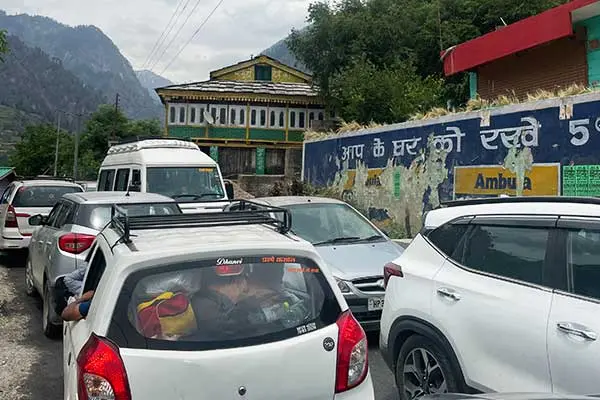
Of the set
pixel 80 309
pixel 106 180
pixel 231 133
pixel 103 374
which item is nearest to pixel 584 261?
pixel 103 374

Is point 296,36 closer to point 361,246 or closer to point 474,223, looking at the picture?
point 361,246

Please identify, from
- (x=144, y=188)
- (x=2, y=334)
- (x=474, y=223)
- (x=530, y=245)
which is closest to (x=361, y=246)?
(x=474, y=223)

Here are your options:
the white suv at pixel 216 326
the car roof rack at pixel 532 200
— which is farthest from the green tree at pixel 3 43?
the car roof rack at pixel 532 200

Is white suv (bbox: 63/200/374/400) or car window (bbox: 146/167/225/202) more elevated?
car window (bbox: 146/167/225/202)

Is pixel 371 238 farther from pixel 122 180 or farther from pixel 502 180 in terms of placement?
pixel 122 180

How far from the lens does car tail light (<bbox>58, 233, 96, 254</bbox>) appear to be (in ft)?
22.4

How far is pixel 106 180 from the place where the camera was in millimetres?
14094

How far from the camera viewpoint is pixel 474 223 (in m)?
3.96

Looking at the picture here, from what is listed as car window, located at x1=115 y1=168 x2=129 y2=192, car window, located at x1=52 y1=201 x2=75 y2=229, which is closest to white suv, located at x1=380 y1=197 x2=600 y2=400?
car window, located at x1=52 y1=201 x2=75 y2=229

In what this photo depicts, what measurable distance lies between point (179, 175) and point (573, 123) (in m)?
7.20

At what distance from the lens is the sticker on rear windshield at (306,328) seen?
2932 millimetres

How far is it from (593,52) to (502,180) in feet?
15.7

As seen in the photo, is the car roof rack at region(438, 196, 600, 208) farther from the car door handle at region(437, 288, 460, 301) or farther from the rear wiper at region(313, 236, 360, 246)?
the rear wiper at region(313, 236, 360, 246)

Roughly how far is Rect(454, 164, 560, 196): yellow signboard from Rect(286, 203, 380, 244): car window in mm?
3322
